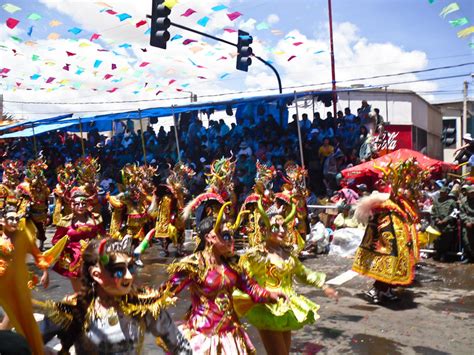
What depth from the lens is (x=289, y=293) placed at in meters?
4.52

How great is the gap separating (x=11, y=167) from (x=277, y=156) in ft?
26.4

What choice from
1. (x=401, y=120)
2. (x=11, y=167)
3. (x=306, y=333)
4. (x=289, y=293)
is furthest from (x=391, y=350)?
(x=401, y=120)

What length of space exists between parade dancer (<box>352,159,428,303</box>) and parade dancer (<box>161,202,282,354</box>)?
12.7ft

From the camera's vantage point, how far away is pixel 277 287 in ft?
14.8

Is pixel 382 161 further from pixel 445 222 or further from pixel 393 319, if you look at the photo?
pixel 393 319

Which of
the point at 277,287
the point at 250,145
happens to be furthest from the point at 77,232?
the point at 250,145

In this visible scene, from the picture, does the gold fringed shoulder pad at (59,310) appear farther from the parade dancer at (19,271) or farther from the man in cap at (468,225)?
the man in cap at (468,225)

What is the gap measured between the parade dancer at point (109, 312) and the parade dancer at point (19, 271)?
6.7 inches

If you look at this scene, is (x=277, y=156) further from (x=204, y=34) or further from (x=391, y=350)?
(x=391, y=350)

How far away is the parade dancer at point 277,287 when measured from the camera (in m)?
4.32

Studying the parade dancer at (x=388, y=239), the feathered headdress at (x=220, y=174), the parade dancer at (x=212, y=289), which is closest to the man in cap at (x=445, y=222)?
the parade dancer at (x=388, y=239)

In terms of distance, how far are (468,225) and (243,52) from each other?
733cm

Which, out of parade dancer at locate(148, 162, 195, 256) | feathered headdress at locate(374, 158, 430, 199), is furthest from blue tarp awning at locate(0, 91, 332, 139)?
feathered headdress at locate(374, 158, 430, 199)

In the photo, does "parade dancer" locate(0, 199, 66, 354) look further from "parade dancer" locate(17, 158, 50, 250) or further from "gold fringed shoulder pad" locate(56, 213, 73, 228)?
"parade dancer" locate(17, 158, 50, 250)
